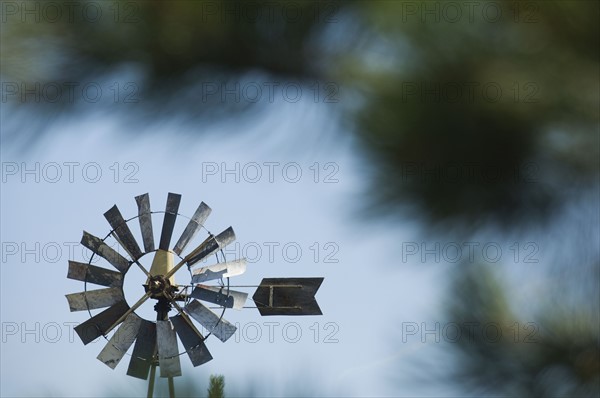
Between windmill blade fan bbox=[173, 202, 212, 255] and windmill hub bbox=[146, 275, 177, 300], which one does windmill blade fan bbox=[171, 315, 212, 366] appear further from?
windmill blade fan bbox=[173, 202, 212, 255]

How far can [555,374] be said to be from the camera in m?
1.35

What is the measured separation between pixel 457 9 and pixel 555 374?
449mm

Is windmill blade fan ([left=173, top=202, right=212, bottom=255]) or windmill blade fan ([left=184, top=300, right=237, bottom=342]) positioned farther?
windmill blade fan ([left=173, top=202, right=212, bottom=255])

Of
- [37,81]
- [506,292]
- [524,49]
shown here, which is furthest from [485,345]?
[37,81]

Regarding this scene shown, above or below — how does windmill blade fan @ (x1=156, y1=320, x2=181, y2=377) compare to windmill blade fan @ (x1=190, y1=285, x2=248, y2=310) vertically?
below

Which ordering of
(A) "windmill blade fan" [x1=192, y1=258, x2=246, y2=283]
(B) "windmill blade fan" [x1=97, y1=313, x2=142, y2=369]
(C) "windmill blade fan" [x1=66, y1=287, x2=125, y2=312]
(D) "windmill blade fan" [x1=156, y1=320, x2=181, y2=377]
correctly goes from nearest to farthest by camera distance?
(D) "windmill blade fan" [x1=156, y1=320, x2=181, y2=377] → (A) "windmill blade fan" [x1=192, y1=258, x2=246, y2=283] → (B) "windmill blade fan" [x1=97, y1=313, x2=142, y2=369] → (C) "windmill blade fan" [x1=66, y1=287, x2=125, y2=312]

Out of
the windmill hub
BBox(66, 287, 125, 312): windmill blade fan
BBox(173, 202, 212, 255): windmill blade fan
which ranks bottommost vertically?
BBox(66, 287, 125, 312): windmill blade fan

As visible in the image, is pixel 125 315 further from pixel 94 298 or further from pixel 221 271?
pixel 221 271

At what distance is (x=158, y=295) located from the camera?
7.75m

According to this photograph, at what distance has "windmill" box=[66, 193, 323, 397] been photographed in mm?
7578

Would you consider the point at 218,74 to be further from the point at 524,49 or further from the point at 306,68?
the point at 524,49

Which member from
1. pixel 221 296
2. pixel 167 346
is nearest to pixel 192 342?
pixel 167 346

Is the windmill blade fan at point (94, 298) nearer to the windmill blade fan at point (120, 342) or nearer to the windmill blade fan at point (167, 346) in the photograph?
the windmill blade fan at point (120, 342)

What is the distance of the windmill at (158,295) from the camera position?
7578 mm
